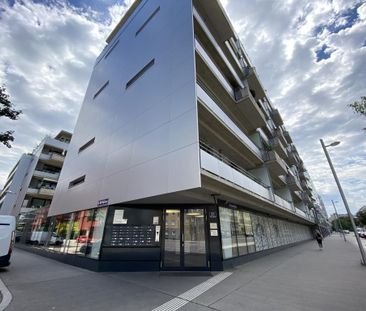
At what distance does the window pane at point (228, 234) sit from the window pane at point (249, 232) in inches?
78.8

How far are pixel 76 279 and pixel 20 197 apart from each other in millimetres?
29231

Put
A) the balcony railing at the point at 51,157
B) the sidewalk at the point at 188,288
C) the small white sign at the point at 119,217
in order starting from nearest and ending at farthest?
the sidewalk at the point at 188,288 → the small white sign at the point at 119,217 → the balcony railing at the point at 51,157

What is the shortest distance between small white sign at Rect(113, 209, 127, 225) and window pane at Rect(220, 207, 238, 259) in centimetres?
481

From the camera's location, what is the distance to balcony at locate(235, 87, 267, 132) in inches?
510

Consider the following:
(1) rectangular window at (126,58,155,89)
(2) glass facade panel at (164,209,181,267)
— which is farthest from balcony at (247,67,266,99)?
(2) glass facade panel at (164,209,181,267)

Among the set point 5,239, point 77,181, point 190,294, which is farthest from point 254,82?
point 5,239

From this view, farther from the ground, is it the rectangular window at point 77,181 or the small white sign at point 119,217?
the rectangular window at point 77,181

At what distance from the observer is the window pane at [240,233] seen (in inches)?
416

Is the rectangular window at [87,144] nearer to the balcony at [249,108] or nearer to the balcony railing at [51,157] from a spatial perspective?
the balcony at [249,108]

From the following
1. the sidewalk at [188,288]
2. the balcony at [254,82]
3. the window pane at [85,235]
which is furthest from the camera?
the balcony at [254,82]

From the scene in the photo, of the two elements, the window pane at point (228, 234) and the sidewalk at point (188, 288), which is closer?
the sidewalk at point (188, 288)

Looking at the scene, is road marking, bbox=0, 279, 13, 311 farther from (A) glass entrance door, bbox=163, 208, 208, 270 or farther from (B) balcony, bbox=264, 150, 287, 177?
(B) balcony, bbox=264, 150, 287, 177

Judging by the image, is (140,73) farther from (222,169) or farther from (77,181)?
(77,181)

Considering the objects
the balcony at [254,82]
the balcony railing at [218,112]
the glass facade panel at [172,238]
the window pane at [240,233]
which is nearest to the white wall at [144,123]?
the balcony railing at [218,112]
